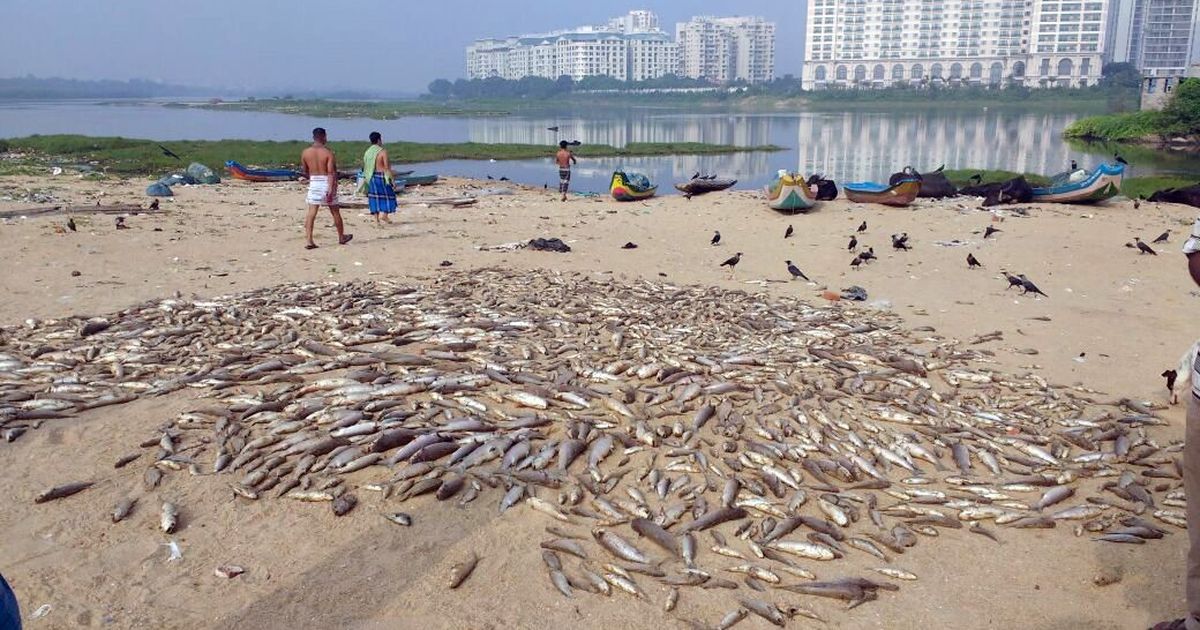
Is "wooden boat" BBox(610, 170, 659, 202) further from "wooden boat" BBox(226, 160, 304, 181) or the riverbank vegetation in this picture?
the riverbank vegetation

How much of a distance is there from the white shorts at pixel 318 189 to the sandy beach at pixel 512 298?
1.25 meters

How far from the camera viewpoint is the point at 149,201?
23328 millimetres

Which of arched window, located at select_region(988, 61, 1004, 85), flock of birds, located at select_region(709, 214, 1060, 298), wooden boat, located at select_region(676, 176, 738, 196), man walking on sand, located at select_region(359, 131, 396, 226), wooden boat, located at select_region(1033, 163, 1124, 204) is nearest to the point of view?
flock of birds, located at select_region(709, 214, 1060, 298)

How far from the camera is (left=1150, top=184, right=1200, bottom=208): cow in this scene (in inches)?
1067

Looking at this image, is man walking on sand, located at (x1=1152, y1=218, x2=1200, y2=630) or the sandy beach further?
the sandy beach

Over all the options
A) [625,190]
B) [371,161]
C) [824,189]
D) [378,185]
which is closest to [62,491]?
[371,161]

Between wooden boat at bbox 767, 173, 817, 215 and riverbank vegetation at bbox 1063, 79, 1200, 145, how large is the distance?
54.9 metres

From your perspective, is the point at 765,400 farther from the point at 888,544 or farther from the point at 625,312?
the point at 625,312

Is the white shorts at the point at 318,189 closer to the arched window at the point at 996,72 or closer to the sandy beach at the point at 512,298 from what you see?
the sandy beach at the point at 512,298

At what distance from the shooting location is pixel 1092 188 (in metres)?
25.8

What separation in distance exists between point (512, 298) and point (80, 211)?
13909mm

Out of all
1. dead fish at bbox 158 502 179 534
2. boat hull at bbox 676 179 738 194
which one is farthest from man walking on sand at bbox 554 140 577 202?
dead fish at bbox 158 502 179 534

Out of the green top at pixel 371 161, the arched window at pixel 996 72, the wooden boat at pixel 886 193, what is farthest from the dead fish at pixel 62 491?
the arched window at pixel 996 72

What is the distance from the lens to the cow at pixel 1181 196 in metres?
27.1
